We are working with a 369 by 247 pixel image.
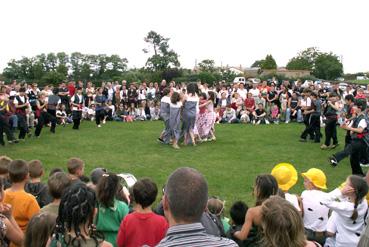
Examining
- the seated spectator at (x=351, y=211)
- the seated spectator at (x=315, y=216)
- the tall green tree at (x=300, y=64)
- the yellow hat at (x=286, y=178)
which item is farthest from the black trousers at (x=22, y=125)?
the tall green tree at (x=300, y=64)

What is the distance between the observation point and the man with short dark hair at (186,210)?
2033 millimetres

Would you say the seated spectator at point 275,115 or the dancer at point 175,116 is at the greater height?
the dancer at point 175,116

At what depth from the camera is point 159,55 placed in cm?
5934

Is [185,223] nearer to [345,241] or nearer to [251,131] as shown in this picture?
[345,241]

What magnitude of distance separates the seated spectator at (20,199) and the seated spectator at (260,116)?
49.0 feet

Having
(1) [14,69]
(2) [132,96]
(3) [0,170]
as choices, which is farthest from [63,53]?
(3) [0,170]

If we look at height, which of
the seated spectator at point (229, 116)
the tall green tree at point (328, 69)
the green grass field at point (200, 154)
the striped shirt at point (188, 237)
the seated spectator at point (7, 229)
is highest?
the tall green tree at point (328, 69)

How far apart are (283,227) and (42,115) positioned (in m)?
13.1

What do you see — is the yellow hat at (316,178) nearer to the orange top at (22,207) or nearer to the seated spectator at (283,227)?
the seated spectator at (283,227)

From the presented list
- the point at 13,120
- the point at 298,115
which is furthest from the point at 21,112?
the point at 298,115

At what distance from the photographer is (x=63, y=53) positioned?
242 feet

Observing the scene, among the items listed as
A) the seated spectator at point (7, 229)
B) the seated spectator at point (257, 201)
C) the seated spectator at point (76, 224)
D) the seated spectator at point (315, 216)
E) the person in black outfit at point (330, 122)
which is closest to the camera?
the seated spectator at point (76, 224)

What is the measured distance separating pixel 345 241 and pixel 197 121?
9586 millimetres

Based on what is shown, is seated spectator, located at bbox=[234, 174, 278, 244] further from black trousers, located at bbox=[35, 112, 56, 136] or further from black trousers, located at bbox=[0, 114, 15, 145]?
black trousers, located at bbox=[35, 112, 56, 136]
